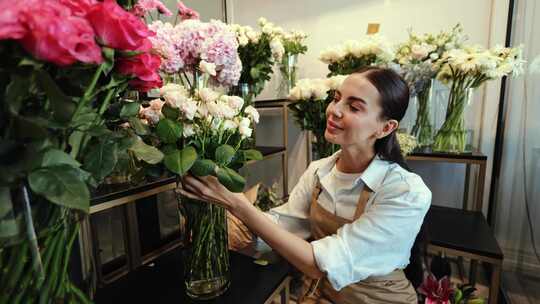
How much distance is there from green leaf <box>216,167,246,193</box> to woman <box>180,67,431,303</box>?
6 cm

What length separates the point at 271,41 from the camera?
1397 millimetres

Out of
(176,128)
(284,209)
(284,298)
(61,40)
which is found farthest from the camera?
(284,209)

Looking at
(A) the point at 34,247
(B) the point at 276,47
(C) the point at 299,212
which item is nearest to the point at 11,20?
(A) the point at 34,247

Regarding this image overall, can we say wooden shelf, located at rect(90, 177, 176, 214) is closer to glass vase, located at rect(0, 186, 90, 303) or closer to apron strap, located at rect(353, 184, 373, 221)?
glass vase, located at rect(0, 186, 90, 303)

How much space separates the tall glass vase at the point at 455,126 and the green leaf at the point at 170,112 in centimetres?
148

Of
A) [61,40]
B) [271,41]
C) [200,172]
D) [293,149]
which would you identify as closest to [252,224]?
[200,172]

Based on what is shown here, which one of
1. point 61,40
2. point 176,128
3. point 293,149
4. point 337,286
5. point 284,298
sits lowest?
point 284,298

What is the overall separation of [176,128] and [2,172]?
1.15 feet

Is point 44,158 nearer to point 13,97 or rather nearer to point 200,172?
point 13,97

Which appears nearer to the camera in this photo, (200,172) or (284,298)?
(200,172)

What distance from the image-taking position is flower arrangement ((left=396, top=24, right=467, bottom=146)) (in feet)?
4.94

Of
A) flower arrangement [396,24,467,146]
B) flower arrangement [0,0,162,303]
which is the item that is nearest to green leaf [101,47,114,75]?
flower arrangement [0,0,162,303]

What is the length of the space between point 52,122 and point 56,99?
1.2 inches

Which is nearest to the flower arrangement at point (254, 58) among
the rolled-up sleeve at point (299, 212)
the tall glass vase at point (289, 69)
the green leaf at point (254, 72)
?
the green leaf at point (254, 72)
